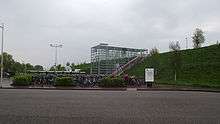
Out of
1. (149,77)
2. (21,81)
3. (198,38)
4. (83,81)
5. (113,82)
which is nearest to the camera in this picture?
(113,82)

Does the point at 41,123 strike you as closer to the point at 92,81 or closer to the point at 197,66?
the point at 92,81

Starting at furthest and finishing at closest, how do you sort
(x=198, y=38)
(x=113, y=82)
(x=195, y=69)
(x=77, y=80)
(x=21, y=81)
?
1. (x=198, y=38)
2. (x=195, y=69)
3. (x=77, y=80)
4. (x=21, y=81)
5. (x=113, y=82)

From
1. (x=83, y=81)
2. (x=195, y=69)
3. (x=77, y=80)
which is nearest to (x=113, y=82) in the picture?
(x=83, y=81)

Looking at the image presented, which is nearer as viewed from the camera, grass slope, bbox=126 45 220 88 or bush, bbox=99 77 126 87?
bush, bbox=99 77 126 87

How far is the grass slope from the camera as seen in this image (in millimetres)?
40156

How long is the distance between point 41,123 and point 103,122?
1.83 meters

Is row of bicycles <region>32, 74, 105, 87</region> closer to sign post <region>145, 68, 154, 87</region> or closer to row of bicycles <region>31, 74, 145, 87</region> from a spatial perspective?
row of bicycles <region>31, 74, 145, 87</region>

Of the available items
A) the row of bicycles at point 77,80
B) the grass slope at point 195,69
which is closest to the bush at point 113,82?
the row of bicycles at point 77,80

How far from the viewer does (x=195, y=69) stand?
4575 centimetres

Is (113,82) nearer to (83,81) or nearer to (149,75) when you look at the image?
(83,81)

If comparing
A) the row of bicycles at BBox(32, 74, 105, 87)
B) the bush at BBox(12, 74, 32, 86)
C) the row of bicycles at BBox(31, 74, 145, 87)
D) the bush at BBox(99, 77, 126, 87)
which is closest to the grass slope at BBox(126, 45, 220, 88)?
the row of bicycles at BBox(31, 74, 145, 87)

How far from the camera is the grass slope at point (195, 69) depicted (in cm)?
4016

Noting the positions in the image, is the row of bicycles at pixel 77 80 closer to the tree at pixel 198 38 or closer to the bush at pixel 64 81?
the bush at pixel 64 81

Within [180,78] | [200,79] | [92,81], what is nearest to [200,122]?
[92,81]
